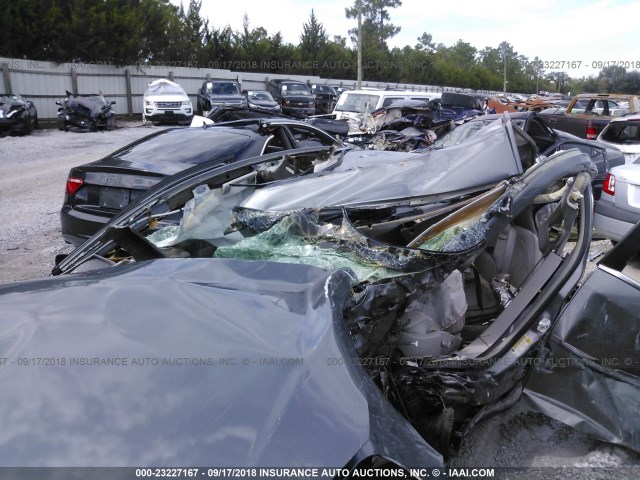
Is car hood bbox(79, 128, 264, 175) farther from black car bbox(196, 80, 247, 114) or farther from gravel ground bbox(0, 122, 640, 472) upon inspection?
black car bbox(196, 80, 247, 114)

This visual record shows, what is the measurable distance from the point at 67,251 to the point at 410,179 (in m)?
4.27

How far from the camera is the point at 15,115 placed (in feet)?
52.1

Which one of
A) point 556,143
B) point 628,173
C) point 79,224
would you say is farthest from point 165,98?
point 628,173

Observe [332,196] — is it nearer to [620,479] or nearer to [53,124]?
A: [620,479]

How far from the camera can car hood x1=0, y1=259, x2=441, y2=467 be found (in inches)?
52.0

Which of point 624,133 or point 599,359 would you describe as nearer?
point 599,359

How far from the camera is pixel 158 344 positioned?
161 centimetres

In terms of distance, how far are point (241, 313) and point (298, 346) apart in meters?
0.26

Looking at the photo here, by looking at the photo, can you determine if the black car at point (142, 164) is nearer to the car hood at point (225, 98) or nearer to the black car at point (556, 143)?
the black car at point (556, 143)

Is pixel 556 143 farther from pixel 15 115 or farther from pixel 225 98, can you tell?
pixel 225 98

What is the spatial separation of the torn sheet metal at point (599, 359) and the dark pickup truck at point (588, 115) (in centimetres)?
1123

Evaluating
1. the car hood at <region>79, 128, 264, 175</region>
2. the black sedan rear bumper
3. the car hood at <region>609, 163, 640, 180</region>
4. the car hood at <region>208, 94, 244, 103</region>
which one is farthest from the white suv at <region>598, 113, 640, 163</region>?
the car hood at <region>208, 94, 244, 103</region>

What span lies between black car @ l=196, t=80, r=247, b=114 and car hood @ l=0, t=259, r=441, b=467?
2161cm

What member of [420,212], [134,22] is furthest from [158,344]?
[134,22]
